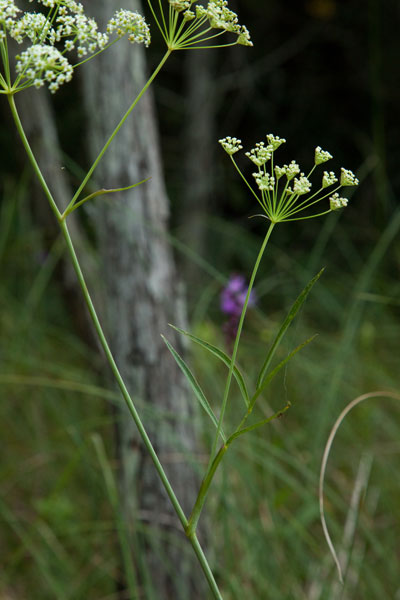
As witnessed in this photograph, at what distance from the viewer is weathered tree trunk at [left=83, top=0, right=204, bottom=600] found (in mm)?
1501

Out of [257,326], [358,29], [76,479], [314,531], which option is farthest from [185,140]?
[314,531]

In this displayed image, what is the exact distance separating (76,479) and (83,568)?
1.64 ft

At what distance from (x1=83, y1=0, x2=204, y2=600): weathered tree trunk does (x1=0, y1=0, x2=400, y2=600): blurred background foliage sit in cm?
10

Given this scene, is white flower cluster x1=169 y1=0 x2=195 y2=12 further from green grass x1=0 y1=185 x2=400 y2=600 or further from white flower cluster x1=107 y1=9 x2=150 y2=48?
green grass x1=0 y1=185 x2=400 y2=600

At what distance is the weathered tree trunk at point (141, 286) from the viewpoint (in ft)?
4.92

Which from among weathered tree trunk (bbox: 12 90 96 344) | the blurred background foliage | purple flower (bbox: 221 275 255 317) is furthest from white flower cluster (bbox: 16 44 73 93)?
weathered tree trunk (bbox: 12 90 96 344)

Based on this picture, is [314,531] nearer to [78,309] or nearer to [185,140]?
[78,309]

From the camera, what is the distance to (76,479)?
2.30 metres

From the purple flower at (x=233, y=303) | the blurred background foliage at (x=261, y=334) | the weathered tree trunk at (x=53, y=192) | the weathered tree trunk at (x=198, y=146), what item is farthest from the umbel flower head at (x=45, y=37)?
the weathered tree trunk at (x=198, y=146)

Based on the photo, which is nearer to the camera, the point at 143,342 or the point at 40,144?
the point at 143,342

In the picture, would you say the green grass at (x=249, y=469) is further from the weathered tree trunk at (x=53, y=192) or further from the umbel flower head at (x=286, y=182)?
the umbel flower head at (x=286, y=182)

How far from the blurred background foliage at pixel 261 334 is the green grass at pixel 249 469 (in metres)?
0.01

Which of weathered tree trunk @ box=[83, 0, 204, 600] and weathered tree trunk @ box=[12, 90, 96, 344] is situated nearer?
weathered tree trunk @ box=[83, 0, 204, 600]

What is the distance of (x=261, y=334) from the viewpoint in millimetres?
2266
